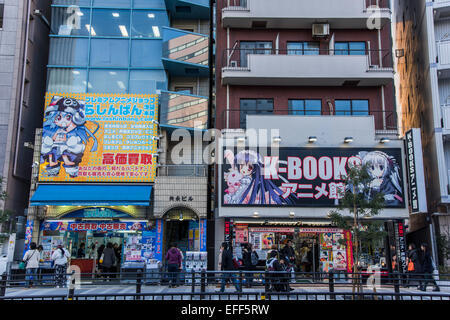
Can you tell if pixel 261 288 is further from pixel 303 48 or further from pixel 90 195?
pixel 303 48

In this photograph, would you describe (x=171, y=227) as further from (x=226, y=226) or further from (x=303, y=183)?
(x=303, y=183)

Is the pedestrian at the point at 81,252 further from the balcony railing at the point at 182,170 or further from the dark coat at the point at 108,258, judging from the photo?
the balcony railing at the point at 182,170

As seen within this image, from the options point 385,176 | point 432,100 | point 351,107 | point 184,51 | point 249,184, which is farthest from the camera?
point 351,107

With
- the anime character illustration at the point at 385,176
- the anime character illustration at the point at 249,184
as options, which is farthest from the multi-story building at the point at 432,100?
the anime character illustration at the point at 249,184

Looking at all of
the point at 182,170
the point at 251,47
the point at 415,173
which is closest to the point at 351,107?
the point at 415,173

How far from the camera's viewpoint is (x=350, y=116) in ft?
67.6

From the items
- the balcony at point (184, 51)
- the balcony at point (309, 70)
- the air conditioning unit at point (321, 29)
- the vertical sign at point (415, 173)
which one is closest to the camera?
the vertical sign at point (415, 173)

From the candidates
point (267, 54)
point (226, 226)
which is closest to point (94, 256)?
point (226, 226)

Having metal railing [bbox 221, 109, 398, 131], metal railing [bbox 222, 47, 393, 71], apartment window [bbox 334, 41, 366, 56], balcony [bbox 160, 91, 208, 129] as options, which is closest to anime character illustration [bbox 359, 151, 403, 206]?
metal railing [bbox 221, 109, 398, 131]

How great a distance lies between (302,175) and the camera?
65.2 ft

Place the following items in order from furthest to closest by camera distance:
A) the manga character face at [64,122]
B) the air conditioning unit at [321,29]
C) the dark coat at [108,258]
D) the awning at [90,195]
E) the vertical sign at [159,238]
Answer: the air conditioning unit at [321,29] → the manga character face at [64,122] → the vertical sign at [159,238] → the awning at [90,195] → the dark coat at [108,258]

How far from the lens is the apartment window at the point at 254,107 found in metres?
22.2

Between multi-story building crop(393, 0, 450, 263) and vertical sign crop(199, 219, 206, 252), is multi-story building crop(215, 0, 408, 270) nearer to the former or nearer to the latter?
vertical sign crop(199, 219, 206, 252)

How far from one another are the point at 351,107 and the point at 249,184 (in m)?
7.22
